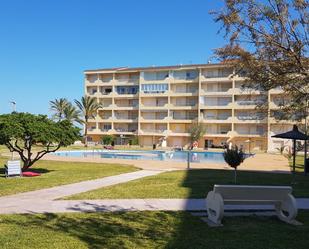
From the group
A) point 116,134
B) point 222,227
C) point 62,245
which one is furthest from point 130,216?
point 116,134

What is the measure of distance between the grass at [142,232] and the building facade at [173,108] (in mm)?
60978

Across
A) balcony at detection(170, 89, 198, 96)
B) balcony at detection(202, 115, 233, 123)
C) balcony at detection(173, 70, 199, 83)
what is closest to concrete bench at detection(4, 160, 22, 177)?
balcony at detection(202, 115, 233, 123)

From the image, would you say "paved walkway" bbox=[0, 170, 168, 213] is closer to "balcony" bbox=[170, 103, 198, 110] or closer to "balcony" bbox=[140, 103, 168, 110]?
"balcony" bbox=[170, 103, 198, 110]

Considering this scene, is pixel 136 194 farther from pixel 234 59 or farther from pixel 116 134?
pixel 116 134

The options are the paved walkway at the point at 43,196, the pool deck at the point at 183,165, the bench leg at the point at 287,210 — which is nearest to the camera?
the bench leg at the point at 287,210

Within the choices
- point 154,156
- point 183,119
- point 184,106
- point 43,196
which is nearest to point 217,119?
point 183,119

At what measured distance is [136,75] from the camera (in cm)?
8300

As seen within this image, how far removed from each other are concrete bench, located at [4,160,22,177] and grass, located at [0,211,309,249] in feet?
29.8

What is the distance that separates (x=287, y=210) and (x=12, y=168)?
12.4m

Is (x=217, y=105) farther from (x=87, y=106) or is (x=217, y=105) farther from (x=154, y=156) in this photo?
(x=154, y=156)

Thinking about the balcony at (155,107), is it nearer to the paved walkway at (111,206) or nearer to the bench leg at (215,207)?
the paved walkway at (111,206)

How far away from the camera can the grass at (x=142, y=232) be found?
6902mm

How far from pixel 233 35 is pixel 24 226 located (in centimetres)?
570

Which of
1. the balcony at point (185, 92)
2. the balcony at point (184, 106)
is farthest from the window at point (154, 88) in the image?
the balcony at point (184, 106)
